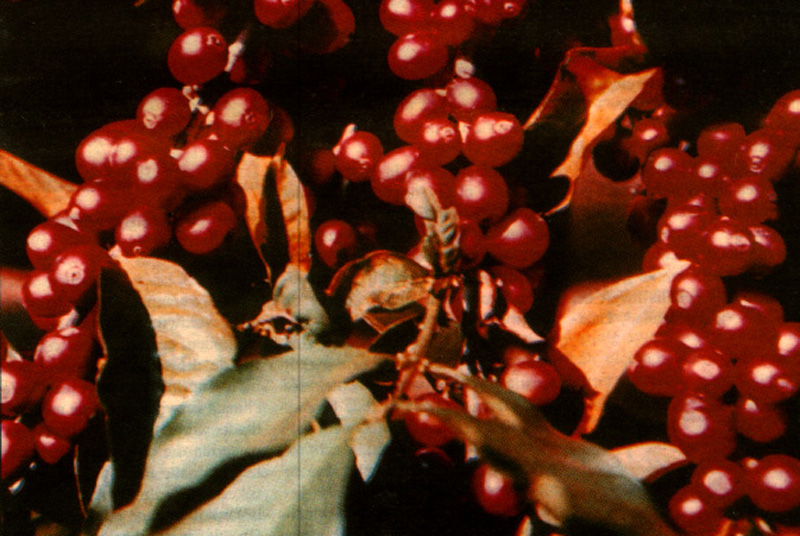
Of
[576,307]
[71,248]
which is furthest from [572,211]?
[71,248]

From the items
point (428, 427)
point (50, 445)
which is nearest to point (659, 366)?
point (428, 427)

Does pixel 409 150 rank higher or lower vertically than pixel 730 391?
higher

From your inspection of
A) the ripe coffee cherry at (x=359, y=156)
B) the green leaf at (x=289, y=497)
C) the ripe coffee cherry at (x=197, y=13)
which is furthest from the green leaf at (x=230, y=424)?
the ripe coffee cherry at (x=197, y=13)

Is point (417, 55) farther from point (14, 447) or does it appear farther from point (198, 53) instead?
point (14, 447)

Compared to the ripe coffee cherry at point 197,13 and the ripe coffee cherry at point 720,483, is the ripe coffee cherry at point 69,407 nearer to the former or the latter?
the ripe coffee cherry at point 197,13

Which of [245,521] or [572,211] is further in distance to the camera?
[572,211]

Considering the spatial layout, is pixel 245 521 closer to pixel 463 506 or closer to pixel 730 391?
pixel 463 506
